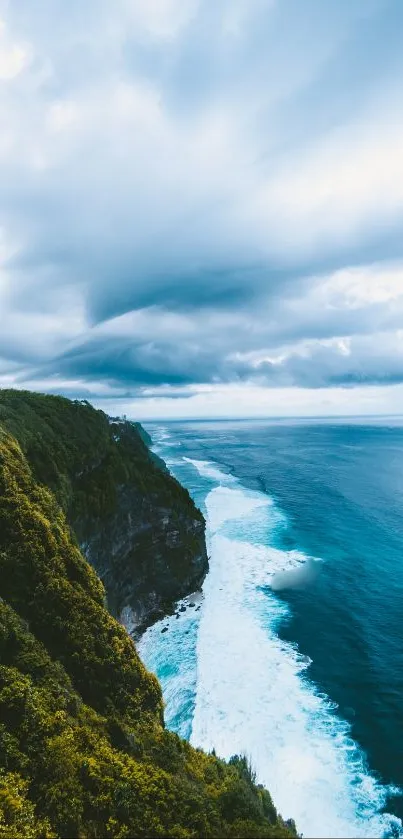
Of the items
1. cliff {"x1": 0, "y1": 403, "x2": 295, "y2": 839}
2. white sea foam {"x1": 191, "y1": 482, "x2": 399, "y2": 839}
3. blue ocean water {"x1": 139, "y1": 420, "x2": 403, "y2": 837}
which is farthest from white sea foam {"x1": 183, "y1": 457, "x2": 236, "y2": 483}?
cliff {"x1": 0, "y1": 403, "x2": 295, "y2": 839}

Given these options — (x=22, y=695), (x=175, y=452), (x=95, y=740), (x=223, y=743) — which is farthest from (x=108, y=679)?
(x=175, y=452)

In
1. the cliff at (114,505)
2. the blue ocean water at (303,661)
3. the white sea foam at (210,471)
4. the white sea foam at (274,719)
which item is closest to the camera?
the white sea foam at (274,719)

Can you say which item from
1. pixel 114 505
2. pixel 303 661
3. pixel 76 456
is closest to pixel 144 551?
pixel 114 505

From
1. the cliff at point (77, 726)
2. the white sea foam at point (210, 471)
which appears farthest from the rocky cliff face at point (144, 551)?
the white sea foam at point (210, 471)

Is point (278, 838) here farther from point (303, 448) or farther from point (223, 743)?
point (303, 448)

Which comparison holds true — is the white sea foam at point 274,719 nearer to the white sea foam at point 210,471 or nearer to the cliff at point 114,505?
the cliff at point 114,505

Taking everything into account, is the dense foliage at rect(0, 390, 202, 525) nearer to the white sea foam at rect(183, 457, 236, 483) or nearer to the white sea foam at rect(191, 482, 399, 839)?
the white sea foam at rect(191, 482, 399, 839)
